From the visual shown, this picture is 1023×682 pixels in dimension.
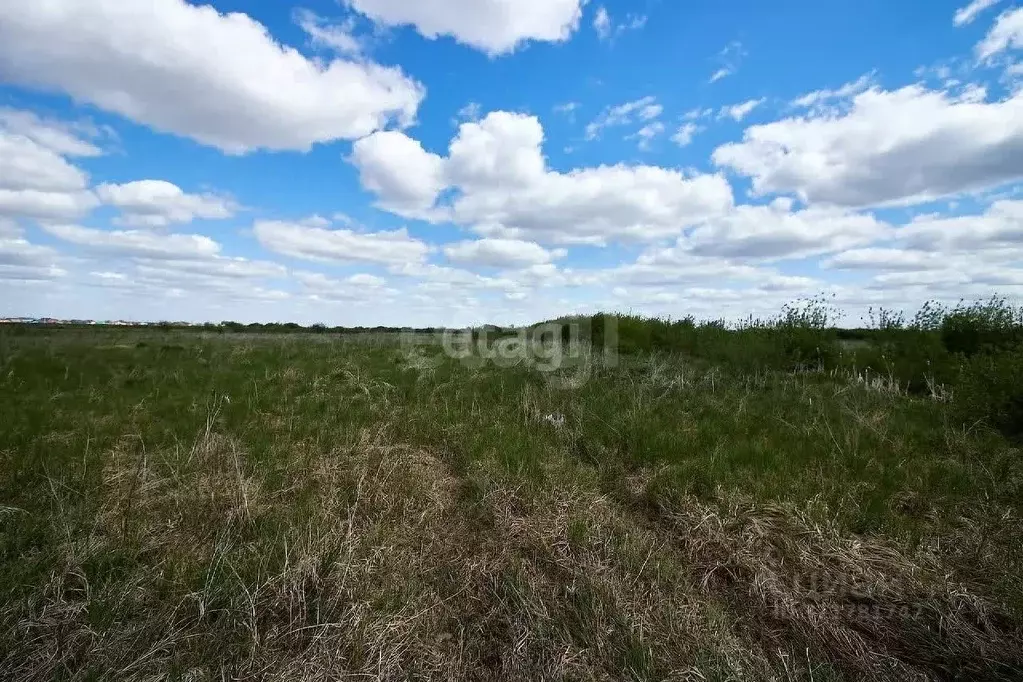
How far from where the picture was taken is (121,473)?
490 centimetres

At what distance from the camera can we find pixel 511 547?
3.90 m

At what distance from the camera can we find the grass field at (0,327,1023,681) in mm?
2729

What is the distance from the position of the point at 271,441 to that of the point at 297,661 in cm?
404

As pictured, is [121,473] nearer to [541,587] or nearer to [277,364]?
[541,587]

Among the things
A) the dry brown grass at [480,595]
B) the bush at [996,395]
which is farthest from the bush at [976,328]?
the dry brown grass at [480,595]

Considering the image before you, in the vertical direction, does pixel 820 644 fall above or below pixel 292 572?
below

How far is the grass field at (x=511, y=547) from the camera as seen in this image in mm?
2729

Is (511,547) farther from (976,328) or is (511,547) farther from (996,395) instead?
(976,328)

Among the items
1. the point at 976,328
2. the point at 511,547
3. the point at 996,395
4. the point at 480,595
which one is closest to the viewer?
the point at 480,595

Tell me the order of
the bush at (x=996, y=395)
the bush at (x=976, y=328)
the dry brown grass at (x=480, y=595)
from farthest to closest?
the bush at (x=976, y=328) < the bush at (x=996, y=395) < the dry brown grass at (x=480, y=595)

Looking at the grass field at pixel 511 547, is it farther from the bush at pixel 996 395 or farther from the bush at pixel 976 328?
the bush at pixel 976 328

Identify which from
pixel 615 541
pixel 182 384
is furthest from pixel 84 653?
pixel 182 384

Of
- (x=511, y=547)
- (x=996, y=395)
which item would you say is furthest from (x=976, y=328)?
(x=511, y=547)

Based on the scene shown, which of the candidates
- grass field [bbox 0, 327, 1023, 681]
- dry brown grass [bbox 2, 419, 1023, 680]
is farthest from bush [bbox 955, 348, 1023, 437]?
dry brown grass [bbox 2, 419, 1023, 680]
